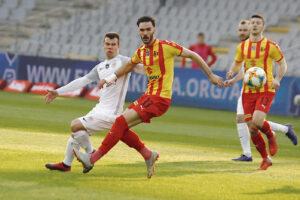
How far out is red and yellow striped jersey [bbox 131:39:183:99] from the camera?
7816 mm

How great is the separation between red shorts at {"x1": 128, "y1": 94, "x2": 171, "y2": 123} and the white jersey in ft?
1.17

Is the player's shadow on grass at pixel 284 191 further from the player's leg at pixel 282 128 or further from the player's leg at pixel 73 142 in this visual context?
the player's leg at pixel 282 128

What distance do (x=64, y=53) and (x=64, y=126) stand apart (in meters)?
14.3

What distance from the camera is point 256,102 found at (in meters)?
9.32

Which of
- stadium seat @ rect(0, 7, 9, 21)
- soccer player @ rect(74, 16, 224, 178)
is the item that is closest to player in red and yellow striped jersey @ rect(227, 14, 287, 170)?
soccer player @ rect(74, 16, 224, 178)

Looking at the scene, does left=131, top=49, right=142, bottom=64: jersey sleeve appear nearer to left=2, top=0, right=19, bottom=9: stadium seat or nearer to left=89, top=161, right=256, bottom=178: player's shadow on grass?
left=89, top=161, right=256, bottom=178: player's shadow on grass

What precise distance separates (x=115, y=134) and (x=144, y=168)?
1.21 m

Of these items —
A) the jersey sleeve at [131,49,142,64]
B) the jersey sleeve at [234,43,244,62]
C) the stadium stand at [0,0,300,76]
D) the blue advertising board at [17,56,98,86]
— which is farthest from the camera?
the stadium stand at [0,0,300,76]

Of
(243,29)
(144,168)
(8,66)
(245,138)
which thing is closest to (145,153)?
(144,168)

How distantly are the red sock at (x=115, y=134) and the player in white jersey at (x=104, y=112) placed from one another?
251mm

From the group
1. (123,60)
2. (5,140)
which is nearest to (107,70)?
(123,60)

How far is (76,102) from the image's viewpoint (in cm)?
2078

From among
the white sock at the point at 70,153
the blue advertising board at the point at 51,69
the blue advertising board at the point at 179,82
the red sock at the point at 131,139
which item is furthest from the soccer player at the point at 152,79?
the blue advertising board at the point at 51,69

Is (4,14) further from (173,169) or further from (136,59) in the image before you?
(136,59)
